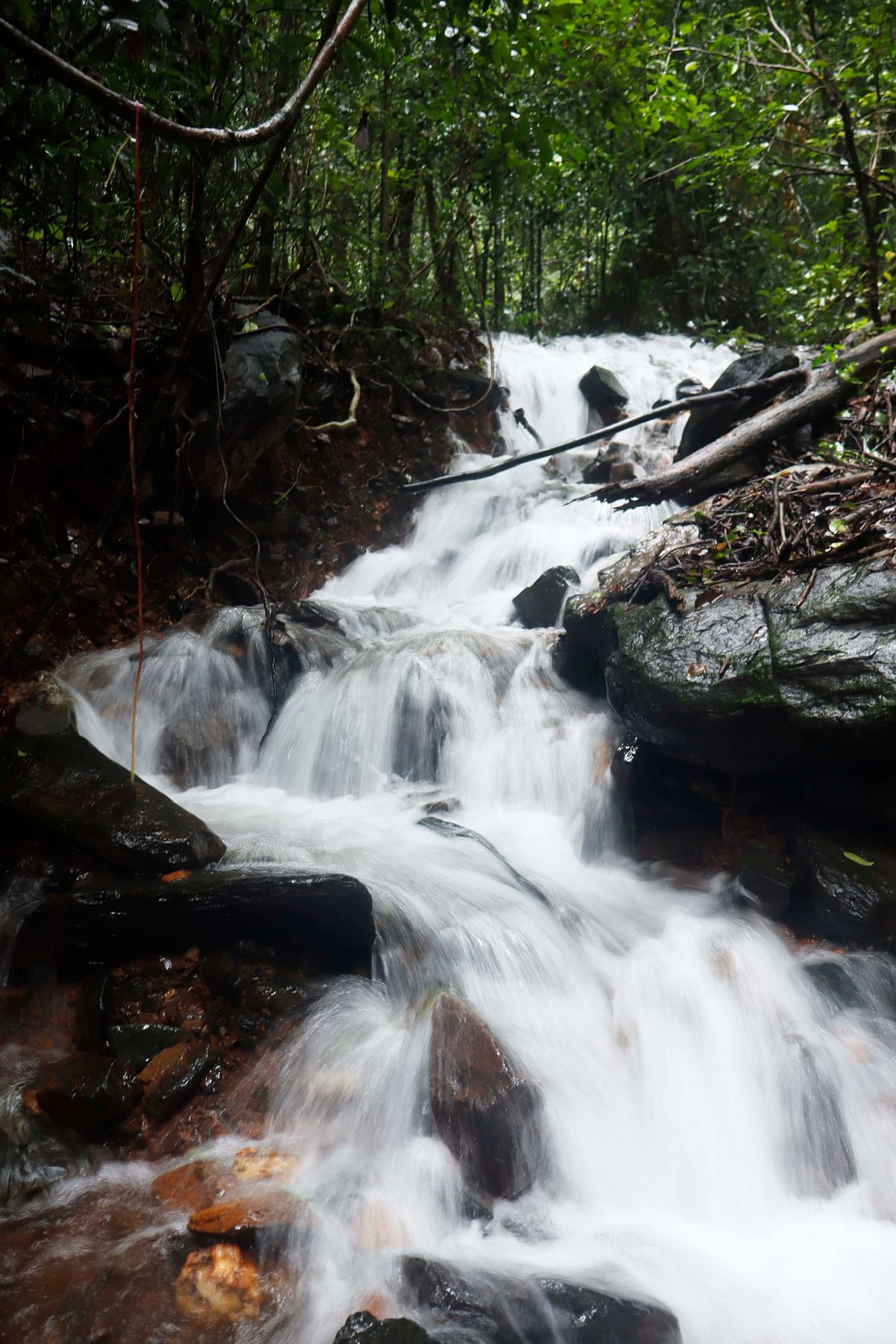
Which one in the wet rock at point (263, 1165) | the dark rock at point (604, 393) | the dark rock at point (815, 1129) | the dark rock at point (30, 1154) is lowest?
the dark rock at point (815, 1129)

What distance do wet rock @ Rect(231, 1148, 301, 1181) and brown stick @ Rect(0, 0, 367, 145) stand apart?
3.28 m

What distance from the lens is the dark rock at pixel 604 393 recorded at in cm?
1226

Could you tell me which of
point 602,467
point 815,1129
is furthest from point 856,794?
point 602,467

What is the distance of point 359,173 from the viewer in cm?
933

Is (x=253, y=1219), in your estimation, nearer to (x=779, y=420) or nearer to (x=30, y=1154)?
(x=30, y=1154)

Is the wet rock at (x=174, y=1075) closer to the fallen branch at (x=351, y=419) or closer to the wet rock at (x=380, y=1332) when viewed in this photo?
the wet rock at (x=380, y=1332)

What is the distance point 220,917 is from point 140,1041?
0.57m

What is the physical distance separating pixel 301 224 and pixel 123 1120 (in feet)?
26.2

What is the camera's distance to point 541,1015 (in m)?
3.53

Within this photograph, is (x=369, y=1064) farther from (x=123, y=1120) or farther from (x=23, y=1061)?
(x=23, y=1061)

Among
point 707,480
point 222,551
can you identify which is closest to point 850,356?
point 707,480

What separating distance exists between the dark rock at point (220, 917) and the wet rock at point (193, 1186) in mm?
933

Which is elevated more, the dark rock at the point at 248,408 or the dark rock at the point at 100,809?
the dark rock at the point at 248,408

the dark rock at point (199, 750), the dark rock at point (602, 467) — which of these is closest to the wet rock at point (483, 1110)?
the dark rock at point (199, 750)
